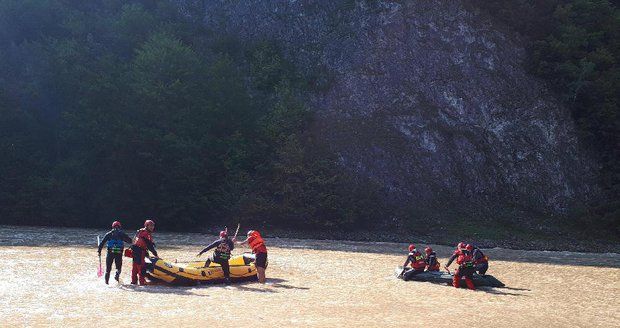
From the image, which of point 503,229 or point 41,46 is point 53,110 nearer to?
point 41,46

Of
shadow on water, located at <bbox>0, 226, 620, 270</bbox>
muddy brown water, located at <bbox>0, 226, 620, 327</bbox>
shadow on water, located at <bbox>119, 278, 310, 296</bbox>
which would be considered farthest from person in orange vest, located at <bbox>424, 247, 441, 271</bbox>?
shadow on water, located at <bbox>0, 226, 620, 270</bbox>

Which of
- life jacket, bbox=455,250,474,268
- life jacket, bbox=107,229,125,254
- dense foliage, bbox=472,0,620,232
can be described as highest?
dense foliage, bbox=472,0,620,232

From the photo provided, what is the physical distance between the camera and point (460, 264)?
19578 mm

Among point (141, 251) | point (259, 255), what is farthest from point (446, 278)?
point (141, 251)

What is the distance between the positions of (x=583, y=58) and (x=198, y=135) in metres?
29.2

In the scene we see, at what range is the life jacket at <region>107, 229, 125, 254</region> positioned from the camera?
61.5 feet

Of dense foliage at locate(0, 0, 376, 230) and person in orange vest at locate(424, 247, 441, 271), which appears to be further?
dense foliage at locate(0, 0, 376, 230)

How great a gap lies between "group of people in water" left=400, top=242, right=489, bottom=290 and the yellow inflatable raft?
5.39 meters

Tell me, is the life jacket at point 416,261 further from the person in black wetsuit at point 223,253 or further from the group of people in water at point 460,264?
the person in black wetsuit at point 223,253

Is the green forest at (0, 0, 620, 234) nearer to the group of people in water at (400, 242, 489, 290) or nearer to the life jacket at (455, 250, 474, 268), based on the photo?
the group of people in water at (400, 242, 489, 290)

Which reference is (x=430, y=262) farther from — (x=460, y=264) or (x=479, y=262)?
(x=479, y=262)

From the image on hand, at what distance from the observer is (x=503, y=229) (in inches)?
1564

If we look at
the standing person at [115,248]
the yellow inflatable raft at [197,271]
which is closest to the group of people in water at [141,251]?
the standing person at [115,248]

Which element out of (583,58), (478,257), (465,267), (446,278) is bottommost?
(446,278)
